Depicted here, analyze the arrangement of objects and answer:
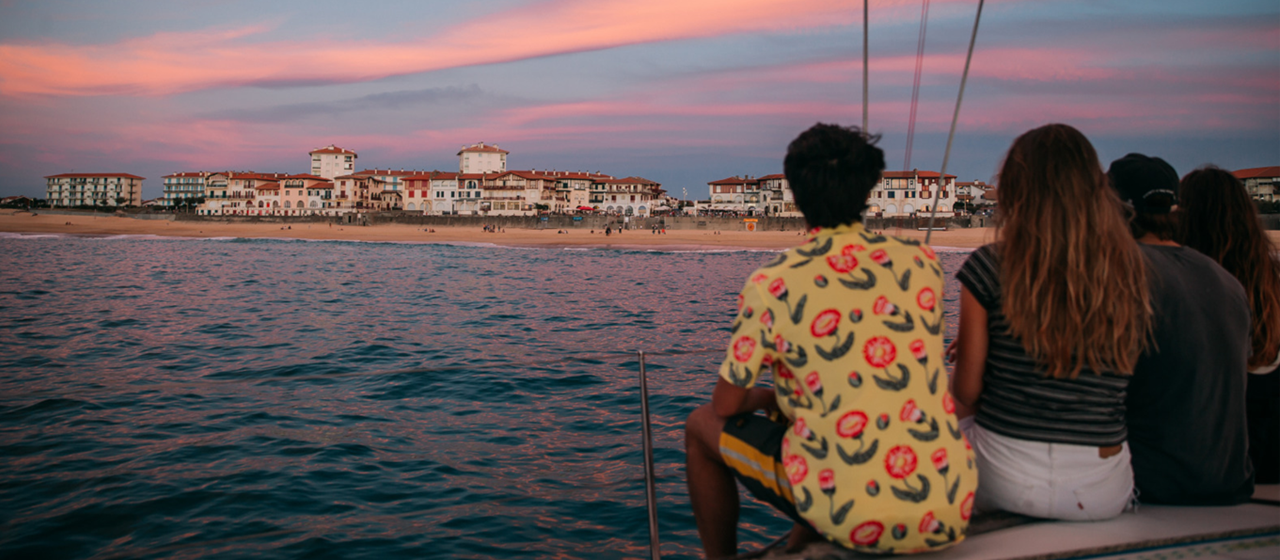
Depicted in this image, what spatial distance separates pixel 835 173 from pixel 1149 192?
114 cm

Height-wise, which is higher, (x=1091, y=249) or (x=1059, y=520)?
(x=1091, y=249)

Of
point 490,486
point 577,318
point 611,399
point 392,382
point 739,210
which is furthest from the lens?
point 739,210

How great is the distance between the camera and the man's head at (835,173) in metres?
1.78

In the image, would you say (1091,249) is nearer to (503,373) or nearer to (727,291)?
(503,373)

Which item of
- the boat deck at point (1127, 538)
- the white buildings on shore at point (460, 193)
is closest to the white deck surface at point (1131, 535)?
the boat deck at point (1127, 538)

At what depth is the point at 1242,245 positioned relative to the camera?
239cm

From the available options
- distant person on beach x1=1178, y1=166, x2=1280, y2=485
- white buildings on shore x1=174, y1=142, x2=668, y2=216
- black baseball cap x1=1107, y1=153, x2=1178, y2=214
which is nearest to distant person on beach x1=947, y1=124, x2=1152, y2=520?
black baseball cap x1=1107, y1=153, x2=1178, y2=214

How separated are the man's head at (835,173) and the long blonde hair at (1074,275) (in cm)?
45

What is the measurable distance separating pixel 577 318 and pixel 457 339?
9.81 ft

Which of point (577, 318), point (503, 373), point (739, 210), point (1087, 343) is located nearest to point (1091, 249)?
point (1087, 343)

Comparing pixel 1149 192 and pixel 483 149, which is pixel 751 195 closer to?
pixel 483 149

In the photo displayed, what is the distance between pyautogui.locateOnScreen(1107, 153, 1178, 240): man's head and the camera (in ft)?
7.14

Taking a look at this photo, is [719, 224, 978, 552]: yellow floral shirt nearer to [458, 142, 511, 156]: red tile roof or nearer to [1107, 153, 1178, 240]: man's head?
[1107, 153, 1178, 240]: man's head

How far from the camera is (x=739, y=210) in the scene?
93.2m
